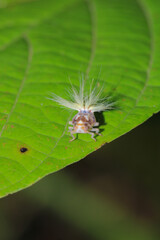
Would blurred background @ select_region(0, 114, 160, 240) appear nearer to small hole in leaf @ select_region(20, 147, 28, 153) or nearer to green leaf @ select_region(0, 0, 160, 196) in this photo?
green leaf @ select_region(0, 0, 160, 196)

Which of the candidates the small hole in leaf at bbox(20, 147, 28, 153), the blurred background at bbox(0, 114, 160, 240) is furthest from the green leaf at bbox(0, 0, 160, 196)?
the blurred background at bbox(0, 114, 160, 240)

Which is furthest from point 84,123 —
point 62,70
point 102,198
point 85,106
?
point 102,198

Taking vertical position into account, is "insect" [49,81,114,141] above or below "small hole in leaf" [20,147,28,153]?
above

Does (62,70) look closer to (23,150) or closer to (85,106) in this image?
(85,106)

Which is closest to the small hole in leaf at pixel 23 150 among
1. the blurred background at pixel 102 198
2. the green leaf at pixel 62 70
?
the green leaf at pixel 62 70

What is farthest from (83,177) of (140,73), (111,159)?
(140,73)

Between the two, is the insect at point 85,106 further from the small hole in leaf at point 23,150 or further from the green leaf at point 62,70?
the small hole in leaf at point 23,150
